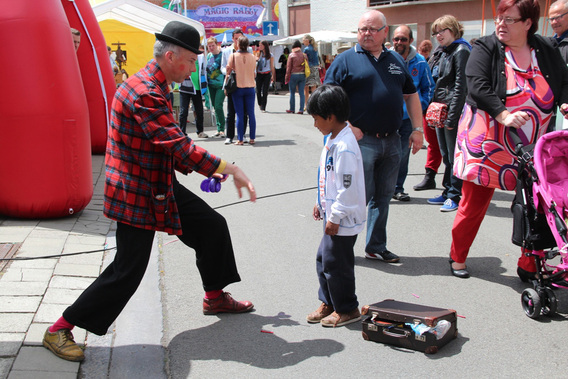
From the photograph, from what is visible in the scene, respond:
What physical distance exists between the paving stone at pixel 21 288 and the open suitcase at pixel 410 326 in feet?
7.77

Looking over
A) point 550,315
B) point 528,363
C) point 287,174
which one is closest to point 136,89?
point 528,363

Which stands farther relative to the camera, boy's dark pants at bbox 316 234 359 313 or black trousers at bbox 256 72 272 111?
black trousers at bbox 256 72 272 111

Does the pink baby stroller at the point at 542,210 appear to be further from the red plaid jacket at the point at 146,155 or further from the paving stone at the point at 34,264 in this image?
the paving stone at the point at 34,264

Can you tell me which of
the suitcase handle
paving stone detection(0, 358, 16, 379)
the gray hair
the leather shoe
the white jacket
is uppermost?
the gray hair

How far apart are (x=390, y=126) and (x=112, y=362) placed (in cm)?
280

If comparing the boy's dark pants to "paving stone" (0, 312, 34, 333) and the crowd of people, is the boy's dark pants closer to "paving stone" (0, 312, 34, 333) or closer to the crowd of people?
the crowd of people

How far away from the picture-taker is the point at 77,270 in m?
5.01

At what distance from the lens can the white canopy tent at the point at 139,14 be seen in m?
14.4

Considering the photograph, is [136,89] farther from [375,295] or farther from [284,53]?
[284,53]

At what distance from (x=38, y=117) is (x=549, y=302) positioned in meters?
4.75

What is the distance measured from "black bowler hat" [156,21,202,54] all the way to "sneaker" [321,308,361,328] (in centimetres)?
192

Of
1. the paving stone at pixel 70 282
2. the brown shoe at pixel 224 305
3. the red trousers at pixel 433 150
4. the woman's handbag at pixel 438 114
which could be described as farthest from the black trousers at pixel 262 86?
the brown shoe at pixel 224 305

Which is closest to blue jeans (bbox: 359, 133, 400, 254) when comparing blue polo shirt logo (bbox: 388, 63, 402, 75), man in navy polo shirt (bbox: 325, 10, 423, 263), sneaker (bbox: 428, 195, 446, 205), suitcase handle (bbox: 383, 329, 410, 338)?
man in navy polo shirt (bbox: 325, 10, 423, 263)

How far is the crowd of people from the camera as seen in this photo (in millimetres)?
3514
